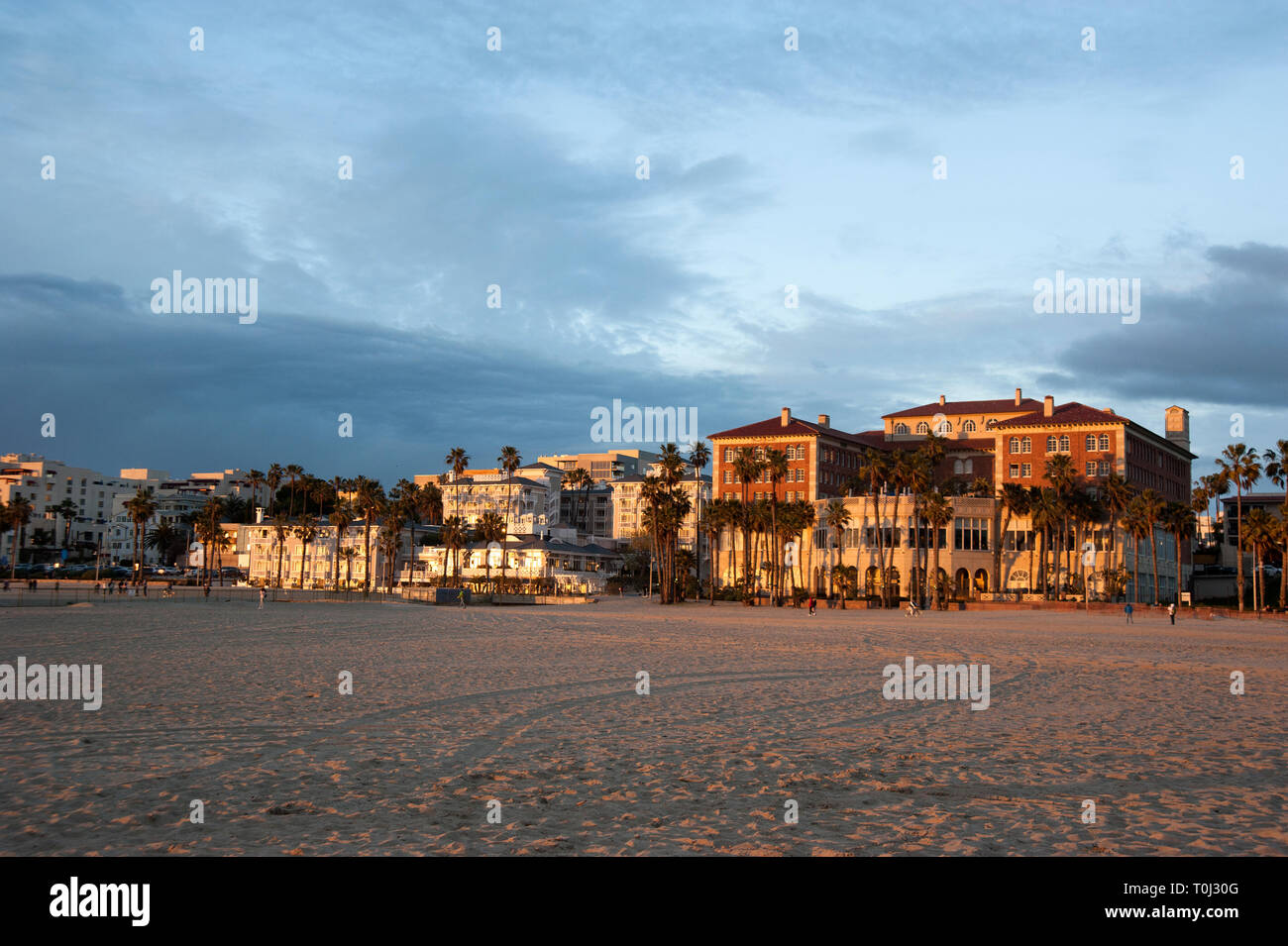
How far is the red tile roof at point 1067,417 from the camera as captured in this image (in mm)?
101312

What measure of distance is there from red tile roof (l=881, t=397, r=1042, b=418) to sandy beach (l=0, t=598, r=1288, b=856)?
99.1 metres

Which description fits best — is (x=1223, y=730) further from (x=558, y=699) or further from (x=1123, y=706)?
(x=558, y=699)

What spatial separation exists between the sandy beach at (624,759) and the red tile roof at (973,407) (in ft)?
325

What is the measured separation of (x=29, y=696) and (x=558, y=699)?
9.37m

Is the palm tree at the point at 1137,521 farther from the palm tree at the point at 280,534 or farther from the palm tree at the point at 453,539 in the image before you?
the palm tree at the point at 280,534

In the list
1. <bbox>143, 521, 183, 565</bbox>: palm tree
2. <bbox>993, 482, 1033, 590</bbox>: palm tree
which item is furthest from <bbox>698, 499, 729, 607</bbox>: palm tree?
<bbox>143, 521, 183, 565</bbox>: palm tree

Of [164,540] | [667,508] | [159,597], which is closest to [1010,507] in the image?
[667,508]

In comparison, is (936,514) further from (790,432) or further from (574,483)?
Answer: (574,483)

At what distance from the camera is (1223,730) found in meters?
16.4

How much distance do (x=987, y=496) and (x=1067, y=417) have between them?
43.1ft

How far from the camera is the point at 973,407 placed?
126062 mm

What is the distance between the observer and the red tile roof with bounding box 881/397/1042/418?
122500 mm

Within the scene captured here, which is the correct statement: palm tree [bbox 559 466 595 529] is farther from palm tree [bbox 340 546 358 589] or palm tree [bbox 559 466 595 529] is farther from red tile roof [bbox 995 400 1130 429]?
red tile roof [bbox 995 400 1130 429]
